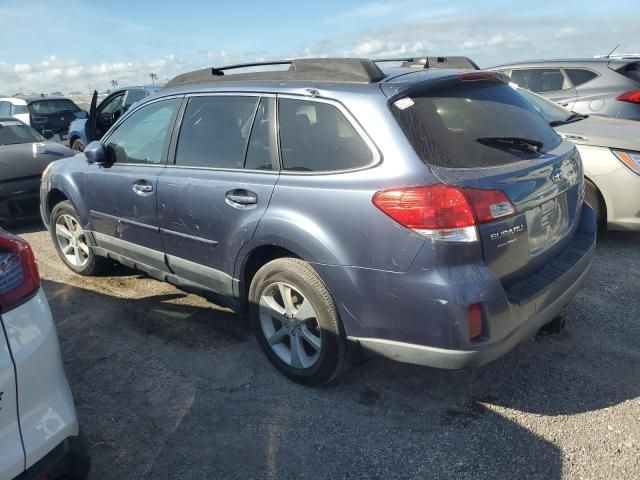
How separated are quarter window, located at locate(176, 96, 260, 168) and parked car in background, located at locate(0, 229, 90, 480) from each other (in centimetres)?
152

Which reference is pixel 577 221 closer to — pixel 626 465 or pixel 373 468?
Answer: pixel 626 465

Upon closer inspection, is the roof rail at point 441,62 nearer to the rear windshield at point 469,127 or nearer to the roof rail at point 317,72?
the rear windshield at point 469,127

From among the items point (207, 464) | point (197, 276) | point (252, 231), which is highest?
point (252, 231)

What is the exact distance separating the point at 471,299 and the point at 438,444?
773 millimetres

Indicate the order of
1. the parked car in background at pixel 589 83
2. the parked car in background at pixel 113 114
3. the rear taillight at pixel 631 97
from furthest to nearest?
the parked car in background at pixel 113 114, the parked car in background at pixel 589 83, the rear taillight at pixel 631 97

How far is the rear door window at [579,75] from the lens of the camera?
723 cm

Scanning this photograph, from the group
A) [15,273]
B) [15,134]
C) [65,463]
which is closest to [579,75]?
[15,273]

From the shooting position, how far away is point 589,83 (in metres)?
7.20

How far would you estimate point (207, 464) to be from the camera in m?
2.54

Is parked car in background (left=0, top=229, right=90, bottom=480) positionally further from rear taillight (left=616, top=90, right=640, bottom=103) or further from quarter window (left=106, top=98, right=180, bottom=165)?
rear taillight (left=616, top=90, right=640, bottom=103)

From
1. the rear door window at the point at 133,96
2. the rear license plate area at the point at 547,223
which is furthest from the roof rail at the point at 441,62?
the rear door window at the point at 133,96

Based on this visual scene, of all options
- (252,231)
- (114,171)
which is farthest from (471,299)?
(114,171)

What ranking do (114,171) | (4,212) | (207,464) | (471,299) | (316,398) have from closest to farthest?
1. (471,299)
2. (207,464)
3. (316,398)
4. (114,171)
5. (4,212)

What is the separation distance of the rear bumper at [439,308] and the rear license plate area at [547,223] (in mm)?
166
